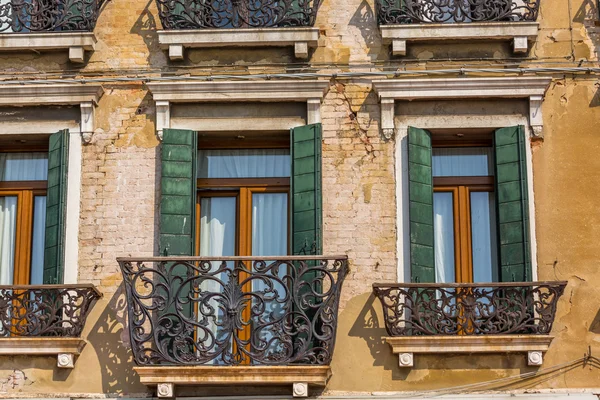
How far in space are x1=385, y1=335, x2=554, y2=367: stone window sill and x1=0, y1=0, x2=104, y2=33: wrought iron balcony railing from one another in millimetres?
5481

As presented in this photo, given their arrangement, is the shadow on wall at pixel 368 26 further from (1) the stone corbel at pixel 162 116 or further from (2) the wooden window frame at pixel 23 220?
(2) the wooden window frame at pixel 23 220

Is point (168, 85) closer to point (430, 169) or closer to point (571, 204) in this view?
point (430, 169)

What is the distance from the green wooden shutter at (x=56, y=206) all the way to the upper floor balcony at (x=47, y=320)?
0.30 metres

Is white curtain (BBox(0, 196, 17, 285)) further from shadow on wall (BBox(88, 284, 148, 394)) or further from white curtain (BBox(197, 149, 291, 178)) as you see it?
white curtain (BBox(197, 149, 291, 178))

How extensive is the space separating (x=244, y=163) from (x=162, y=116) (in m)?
1.15

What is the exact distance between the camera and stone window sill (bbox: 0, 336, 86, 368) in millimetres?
16359

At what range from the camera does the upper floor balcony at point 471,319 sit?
16172mm

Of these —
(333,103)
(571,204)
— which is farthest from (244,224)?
(571,204)

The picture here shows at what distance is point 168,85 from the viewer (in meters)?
17.4

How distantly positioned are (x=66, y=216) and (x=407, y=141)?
414 centimetres

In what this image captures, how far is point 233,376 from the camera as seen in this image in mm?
15906

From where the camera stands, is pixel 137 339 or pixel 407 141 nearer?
pixel 137 339

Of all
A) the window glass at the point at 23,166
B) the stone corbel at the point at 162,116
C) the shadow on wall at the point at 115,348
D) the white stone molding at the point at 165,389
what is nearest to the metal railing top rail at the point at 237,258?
the shadow on wall at the point at 115,348

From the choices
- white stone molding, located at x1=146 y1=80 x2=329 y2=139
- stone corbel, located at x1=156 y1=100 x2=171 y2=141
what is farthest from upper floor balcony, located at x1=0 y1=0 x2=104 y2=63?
stone corbel, located at x1=156 y1=100 x2=171 y2=141
